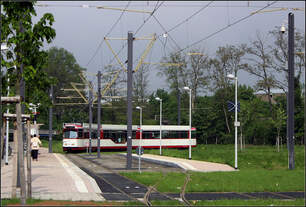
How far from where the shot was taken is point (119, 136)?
54.8 metres

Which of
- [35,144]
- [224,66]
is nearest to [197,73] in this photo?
[224,66]

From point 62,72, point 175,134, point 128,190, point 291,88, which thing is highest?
point 62,72

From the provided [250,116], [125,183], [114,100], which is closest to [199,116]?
[114,100]

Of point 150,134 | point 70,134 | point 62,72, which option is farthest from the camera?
point 62,72

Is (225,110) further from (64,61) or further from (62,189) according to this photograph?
(62,189)

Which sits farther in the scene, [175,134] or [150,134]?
[175,134]

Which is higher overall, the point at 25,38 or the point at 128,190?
the point at 25,38

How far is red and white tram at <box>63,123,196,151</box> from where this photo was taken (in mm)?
52125

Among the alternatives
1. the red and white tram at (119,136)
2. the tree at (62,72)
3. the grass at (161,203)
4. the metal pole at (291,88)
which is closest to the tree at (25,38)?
the grass at (161,203)

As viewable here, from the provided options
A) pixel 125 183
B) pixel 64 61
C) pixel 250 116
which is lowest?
pixel 125 183

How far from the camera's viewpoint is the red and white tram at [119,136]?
52.1 meters

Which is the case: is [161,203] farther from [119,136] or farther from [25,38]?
[119,136]

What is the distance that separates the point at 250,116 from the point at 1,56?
34.5 metres

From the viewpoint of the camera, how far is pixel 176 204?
12633 mm
